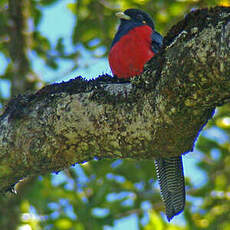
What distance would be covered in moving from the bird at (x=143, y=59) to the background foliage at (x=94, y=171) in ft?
1.82

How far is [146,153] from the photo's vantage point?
2812 millimetres

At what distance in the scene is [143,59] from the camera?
4.60m

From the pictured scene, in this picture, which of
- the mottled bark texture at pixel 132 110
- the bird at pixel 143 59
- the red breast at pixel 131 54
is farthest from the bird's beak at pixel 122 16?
the mottled bark texture at pixel 132 110

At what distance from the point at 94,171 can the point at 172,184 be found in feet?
5.59

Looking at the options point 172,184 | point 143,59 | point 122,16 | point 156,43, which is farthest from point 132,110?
point 122,16

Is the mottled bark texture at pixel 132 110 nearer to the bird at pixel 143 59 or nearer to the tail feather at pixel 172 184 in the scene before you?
the bird at pixel 143 59

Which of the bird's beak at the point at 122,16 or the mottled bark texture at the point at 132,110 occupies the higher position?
the mottled bark texture at the point at 132,110

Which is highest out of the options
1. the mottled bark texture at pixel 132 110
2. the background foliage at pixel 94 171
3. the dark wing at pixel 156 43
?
the mottled bark texture at pixel 132 110

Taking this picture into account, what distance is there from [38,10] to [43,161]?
362 cm

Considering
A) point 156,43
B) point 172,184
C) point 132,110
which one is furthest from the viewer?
point 156,43

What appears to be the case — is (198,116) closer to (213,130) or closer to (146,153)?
(146,153)

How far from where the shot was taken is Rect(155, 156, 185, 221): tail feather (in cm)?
355

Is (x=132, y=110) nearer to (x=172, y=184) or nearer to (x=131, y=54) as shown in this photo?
(x=172, y=184)

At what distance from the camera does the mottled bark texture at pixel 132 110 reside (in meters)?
2.39
